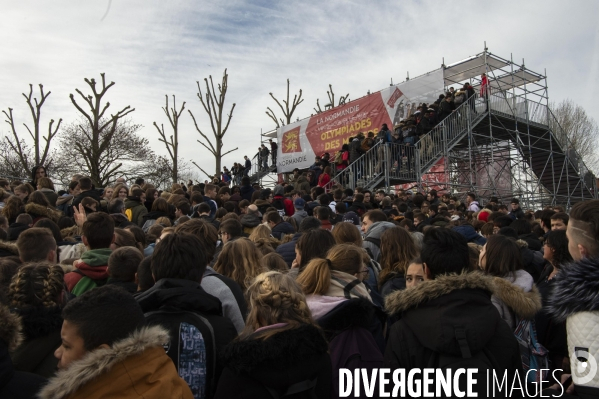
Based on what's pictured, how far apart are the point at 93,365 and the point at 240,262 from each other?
6.71ft

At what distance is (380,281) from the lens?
414cm

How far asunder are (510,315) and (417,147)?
14.8 meters

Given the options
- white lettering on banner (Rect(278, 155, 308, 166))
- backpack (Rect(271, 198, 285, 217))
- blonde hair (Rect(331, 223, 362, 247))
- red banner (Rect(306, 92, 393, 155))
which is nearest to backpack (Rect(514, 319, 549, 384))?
blonde hair (Rect(331, 223, 362, 247))

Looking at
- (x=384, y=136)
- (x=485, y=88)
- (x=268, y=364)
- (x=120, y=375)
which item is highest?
(x=485, y=88)

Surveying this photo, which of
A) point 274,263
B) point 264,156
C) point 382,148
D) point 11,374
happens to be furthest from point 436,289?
point 264,156

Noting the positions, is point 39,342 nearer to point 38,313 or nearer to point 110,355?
point 38,313

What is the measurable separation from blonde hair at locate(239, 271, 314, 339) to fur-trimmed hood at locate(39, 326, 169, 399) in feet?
1.99

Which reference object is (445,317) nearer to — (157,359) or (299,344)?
(299,344)

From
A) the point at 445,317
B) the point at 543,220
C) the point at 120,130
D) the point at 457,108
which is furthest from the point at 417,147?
the point at 120,130

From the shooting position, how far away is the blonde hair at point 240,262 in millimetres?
3908

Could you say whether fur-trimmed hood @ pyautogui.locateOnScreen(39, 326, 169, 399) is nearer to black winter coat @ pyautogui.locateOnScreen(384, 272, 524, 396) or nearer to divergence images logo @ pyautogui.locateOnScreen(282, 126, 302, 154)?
black winter coat @ pyautogui.locateOnScreen(384, 272, 524, 396)

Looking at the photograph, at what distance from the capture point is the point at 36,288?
2604 mm

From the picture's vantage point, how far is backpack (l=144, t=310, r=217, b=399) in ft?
8.54

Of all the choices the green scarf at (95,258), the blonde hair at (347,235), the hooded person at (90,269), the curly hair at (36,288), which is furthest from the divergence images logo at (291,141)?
the curly hair at (36,288)
